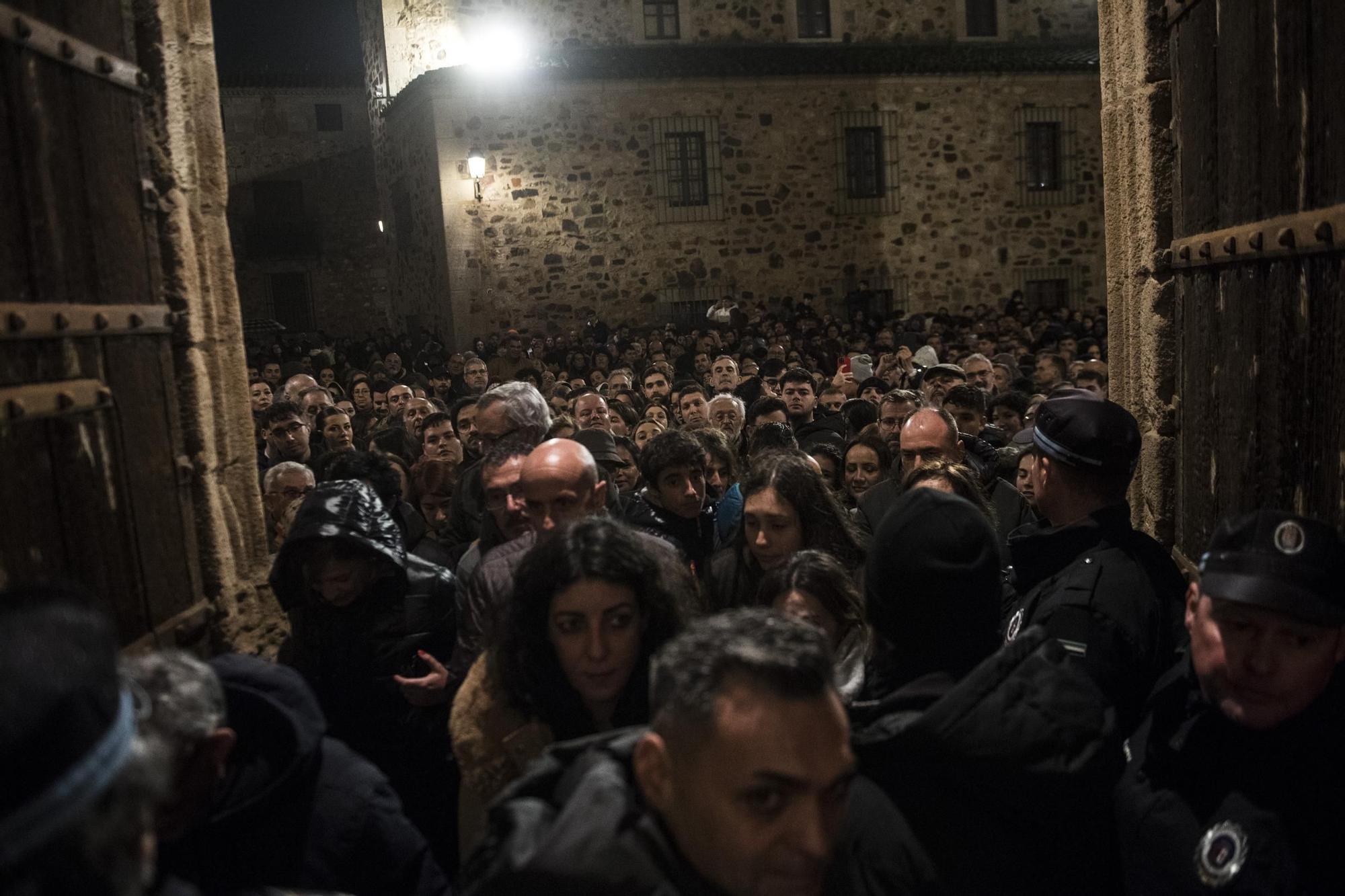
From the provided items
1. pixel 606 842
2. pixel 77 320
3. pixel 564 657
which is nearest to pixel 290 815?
pixel 564 657

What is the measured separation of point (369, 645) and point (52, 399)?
3.89 feet

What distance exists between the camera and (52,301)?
2.27 m

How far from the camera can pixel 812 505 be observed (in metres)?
3.75

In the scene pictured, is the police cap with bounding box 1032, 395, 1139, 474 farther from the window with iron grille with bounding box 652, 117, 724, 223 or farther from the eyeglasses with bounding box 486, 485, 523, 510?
the window with iron grille with bounding box 652, 117, 724, 223

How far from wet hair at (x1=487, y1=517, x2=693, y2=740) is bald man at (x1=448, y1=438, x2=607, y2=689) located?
72cm

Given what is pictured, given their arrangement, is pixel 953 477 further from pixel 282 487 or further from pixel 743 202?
pixel 743 202

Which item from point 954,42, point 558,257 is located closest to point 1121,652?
point 558,257

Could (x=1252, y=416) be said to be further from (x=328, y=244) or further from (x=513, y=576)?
(x=328, y=244)

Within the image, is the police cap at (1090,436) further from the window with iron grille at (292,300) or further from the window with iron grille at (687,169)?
the window with iron grille at (292,300)

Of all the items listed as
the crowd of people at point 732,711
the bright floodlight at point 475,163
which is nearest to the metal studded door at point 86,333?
the crowd of people at point 732,711

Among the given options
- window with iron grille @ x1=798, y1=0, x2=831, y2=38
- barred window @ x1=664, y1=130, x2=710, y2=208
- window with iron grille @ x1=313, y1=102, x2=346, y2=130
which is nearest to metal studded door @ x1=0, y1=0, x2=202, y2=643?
barred window @ x1=664, y1=130, x2=710, y2=208

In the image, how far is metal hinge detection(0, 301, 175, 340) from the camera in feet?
6.79

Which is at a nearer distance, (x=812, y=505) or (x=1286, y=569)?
(x=1286, y=569)

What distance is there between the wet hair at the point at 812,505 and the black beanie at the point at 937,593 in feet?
5.21
